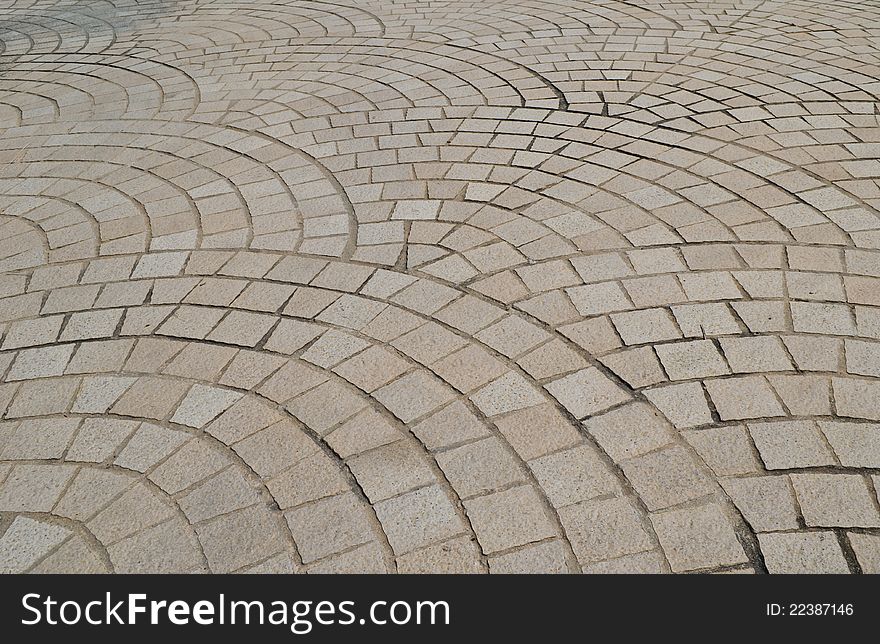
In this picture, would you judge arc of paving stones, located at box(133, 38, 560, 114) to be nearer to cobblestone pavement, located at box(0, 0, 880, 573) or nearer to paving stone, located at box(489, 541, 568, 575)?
cobblestone pavement, located at box(0, 0, 880, 573)

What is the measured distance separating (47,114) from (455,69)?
3.06 metres

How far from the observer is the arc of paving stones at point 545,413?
82.1 inches

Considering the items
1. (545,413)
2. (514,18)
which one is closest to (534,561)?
(545,413)

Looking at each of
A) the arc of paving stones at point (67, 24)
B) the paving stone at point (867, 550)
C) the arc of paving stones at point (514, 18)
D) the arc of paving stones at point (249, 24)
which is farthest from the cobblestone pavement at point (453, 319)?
the arc of paving stones at point (67, 24)

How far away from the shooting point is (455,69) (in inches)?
217

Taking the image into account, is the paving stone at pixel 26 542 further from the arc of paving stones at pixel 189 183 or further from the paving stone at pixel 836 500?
the paving stone at pixel 836 500

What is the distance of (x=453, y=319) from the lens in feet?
9.61

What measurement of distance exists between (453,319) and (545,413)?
2.10ft

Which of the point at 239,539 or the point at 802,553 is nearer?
the point at 802,553

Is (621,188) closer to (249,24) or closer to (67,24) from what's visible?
(249,24)

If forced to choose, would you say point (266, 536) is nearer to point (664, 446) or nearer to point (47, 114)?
point (664, 446)

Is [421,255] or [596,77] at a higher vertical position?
[596,77]
